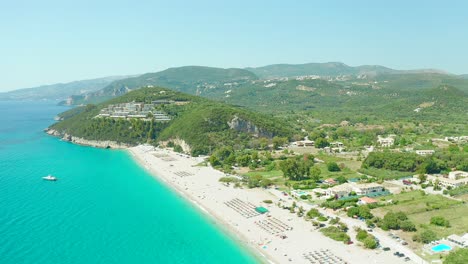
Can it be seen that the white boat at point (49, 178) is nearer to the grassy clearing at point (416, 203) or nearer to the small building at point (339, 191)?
the small building at point (339, 191)

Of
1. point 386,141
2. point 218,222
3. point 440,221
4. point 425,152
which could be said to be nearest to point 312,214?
Result: point 218,222

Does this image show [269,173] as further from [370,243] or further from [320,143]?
[370,243]

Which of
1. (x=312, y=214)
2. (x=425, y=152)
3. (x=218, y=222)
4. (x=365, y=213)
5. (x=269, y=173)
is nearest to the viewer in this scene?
(x=365, y=213)

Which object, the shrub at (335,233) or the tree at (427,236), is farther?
the shrub at (335,233)

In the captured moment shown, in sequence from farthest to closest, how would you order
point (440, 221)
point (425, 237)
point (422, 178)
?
point (422, 178) → point (440, 221) → point (425, 237)

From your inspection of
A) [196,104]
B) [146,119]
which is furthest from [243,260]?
[196,104]

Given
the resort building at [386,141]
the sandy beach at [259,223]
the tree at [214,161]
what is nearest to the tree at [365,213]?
the sandy beach at [259,223]

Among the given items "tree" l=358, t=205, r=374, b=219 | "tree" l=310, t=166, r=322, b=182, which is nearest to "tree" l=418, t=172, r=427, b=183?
"tree" l=310, t=166, r=322, b=182
